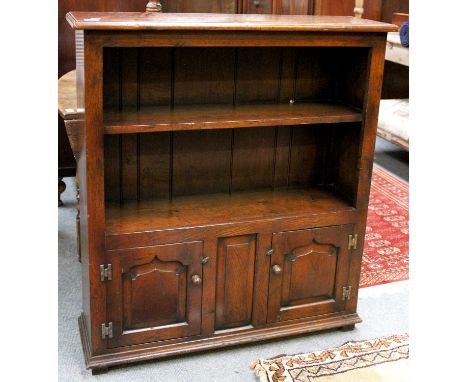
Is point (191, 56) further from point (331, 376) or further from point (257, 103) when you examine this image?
point (331, 376)

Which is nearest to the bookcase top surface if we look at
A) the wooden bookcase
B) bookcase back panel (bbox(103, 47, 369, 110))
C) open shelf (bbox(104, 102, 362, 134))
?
the wooden bookcase

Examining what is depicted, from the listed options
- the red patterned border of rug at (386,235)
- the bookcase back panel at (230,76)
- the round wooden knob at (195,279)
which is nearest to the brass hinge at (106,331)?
the round wooden knob at (195,279)

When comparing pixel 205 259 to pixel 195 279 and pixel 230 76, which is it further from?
pixel 230 76

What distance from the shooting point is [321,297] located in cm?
254

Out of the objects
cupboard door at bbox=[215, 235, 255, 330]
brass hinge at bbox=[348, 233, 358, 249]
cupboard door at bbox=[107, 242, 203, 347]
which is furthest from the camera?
brass hinge at bbox=[348, 233, 358, 249]

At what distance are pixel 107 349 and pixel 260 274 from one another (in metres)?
0.67

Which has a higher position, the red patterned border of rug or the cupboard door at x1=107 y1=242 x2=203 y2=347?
the cupboard door at x1=107 y1=242 x2=203 y2=347

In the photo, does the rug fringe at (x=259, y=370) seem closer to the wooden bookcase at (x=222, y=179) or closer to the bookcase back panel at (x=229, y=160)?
the wooden bookcase at (x=222, y=179)

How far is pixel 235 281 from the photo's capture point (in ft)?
7.72

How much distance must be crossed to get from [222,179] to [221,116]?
0.41m

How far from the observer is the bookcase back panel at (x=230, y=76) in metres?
2.23

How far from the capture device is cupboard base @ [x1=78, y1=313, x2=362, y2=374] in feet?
7.31

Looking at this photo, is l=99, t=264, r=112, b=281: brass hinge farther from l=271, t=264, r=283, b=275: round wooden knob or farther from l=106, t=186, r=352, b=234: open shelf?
l=271, t=264, r=283, b=275: round wooden knob
